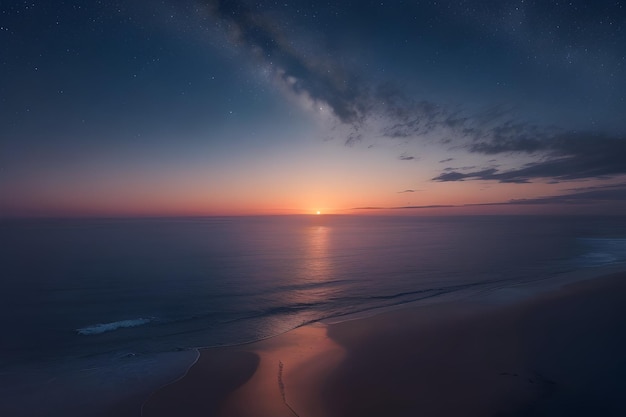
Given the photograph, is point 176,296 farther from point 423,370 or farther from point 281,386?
point 423,370

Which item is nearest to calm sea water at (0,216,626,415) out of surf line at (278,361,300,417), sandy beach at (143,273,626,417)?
sandy beach at (143,273,626,417)

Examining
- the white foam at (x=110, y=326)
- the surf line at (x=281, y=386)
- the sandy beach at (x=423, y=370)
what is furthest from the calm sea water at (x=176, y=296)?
the surf line at (x=281, y=386)

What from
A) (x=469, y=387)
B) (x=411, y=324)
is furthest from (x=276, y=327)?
(x=469, y=387)

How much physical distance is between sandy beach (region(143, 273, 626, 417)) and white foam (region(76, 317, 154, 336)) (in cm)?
618

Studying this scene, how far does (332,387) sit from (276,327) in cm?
674

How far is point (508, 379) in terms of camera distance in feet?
31.7

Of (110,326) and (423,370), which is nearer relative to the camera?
(423,370)

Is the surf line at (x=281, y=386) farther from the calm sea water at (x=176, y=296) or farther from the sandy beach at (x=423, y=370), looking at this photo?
the calm sea water at (x=176, y=296)

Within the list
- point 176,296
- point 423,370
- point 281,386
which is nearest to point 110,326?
point 176,296

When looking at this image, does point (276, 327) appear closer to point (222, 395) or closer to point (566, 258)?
point (222, 395)

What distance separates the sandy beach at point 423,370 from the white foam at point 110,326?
6.18 metres

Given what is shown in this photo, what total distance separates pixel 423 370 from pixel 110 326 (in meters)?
14.3

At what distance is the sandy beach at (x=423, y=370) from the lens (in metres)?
8.45

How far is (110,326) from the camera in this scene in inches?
638
